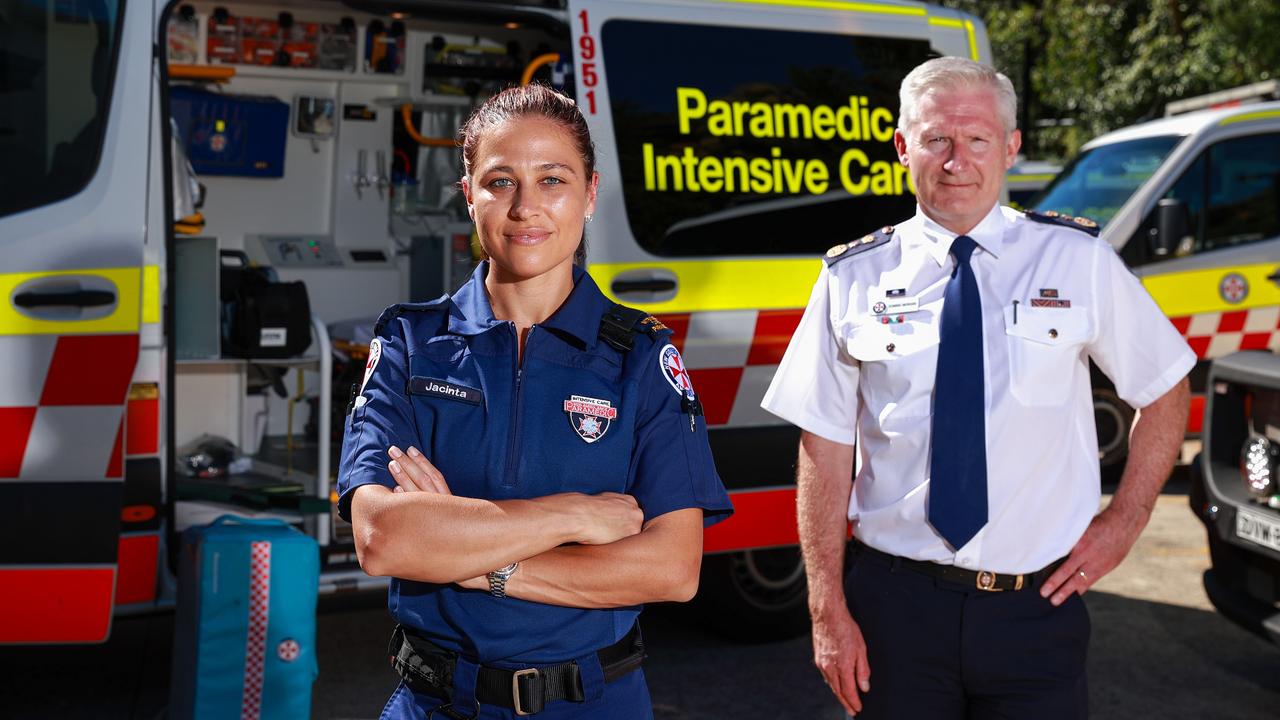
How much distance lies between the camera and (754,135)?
4.19 meters

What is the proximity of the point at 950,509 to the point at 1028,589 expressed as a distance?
189 millimetres

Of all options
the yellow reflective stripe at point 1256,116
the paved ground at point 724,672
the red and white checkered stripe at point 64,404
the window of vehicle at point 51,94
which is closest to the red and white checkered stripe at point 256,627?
the paved ground at point 724,672

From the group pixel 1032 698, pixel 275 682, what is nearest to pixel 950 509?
pixel 1032 698

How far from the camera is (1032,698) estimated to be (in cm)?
213

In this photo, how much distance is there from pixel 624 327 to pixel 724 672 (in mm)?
2834

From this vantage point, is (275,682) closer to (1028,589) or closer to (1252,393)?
(1028,589)

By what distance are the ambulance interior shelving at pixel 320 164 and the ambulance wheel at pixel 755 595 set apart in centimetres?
169

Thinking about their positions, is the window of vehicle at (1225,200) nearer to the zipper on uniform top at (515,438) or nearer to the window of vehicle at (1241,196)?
the window of vehicle at (1241,196)

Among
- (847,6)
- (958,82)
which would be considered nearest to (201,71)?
(847,6)

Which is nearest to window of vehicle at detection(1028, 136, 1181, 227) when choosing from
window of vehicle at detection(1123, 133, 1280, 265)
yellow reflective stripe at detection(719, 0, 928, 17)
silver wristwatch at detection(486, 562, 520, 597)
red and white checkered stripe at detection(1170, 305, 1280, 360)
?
window of vehicle at detection(1123, 133, 1280, 265)

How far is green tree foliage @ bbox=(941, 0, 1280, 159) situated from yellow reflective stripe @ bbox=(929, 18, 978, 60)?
8708 mm

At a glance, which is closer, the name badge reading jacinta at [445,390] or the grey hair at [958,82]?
the name badge reading jacinta at [445,390]

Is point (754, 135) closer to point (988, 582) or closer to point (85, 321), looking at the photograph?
point (85, 321)

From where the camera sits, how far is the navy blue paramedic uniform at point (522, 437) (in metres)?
1.70
